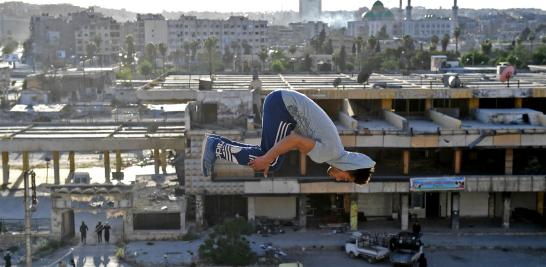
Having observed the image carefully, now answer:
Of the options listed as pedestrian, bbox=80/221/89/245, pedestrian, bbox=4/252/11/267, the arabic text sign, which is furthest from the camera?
the arabic text sign

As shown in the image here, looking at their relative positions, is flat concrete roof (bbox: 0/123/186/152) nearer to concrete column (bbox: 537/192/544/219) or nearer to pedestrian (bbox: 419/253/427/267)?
pedestrian (bbox: 419/253/427/267)

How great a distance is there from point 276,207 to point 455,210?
617cm

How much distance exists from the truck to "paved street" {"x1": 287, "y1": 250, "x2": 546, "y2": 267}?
175 mm

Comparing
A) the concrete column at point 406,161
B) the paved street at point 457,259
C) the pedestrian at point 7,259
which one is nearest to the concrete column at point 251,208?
the paved street at point 457,259

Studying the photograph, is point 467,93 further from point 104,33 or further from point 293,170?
point 104,33

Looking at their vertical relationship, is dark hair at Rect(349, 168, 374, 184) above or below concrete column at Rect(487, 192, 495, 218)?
above

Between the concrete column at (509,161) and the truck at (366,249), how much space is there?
19.0 ft

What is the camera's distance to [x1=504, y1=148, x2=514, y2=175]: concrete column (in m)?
28.6

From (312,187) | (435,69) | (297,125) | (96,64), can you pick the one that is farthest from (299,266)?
(96,64)

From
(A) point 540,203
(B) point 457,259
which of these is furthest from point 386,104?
(B) point 457,259

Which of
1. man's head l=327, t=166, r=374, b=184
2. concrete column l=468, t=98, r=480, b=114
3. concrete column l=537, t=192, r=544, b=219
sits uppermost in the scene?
man's head l=327, t=166, r=374, b=184

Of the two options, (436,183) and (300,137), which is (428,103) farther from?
(300,137)

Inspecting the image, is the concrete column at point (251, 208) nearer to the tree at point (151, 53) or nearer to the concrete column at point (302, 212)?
the concrete column at point (302, 212)

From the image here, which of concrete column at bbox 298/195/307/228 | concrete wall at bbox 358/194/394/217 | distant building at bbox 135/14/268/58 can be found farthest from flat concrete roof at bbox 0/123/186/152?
distant building at bbox 135/14/268/58
